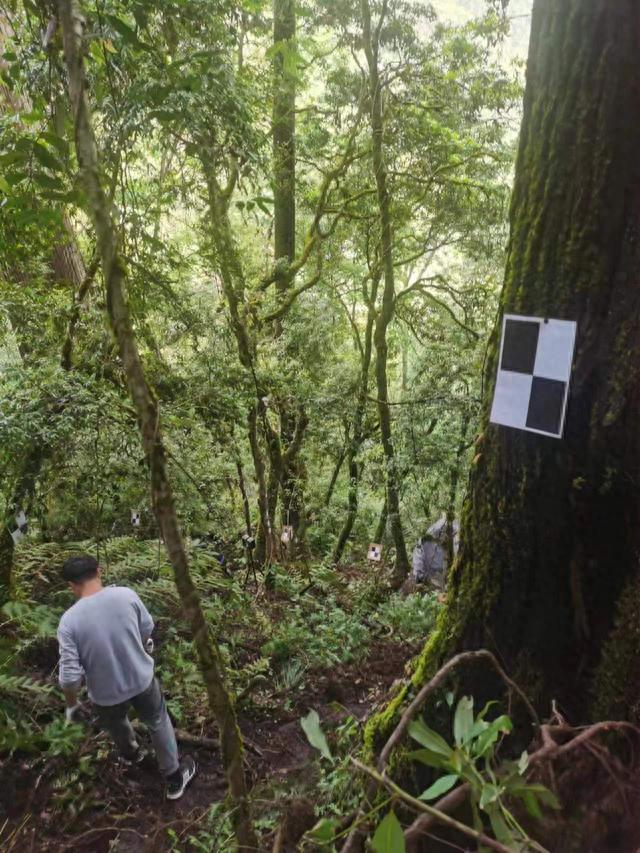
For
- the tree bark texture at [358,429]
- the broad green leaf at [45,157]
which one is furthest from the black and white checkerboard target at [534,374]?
the tree bark texture at [358,429]

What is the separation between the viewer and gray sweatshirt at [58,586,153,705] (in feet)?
10.6

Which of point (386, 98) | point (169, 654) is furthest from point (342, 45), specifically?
point (169, 654)

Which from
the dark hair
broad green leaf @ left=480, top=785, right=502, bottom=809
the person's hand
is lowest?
the person's hand

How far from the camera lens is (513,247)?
2027mm

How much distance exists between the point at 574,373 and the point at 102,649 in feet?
9.79

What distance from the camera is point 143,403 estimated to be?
158 centimetres

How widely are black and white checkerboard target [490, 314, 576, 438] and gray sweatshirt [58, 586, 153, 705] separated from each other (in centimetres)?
256

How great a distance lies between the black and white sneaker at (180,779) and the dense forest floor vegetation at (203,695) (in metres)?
0.06

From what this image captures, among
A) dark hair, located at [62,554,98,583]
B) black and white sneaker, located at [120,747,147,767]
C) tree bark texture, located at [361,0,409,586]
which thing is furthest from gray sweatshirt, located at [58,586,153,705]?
tree bark texture, located at [361,0,409,586]

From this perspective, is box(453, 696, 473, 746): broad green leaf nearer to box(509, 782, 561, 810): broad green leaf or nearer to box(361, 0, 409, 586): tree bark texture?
box(509, 782, 561, 810): broad green leaf

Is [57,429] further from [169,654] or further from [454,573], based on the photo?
[454,573]

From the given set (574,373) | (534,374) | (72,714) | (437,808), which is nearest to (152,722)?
(72,714)

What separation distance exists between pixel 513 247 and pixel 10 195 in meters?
2.00

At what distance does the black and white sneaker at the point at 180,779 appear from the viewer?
3.38m
